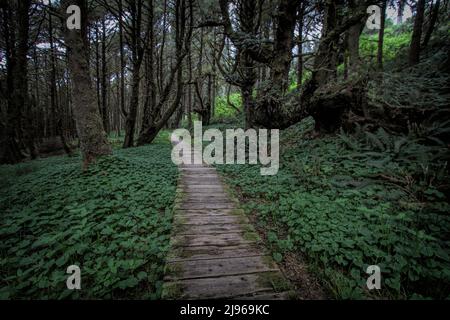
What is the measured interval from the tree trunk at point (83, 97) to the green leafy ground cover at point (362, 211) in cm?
403

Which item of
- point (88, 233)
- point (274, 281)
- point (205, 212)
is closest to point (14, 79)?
point (88, 233)

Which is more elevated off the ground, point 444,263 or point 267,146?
point 267,146

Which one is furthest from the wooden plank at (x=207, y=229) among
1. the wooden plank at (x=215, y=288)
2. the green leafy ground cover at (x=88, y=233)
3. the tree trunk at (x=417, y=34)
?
the tree trunk at (x=417, y=34)

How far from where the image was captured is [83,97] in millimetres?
5883

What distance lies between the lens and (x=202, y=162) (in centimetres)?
796

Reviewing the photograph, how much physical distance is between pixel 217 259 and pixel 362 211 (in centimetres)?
251

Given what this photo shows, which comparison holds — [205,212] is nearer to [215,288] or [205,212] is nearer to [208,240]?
[208,240]

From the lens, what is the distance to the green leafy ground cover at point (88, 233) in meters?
2.31

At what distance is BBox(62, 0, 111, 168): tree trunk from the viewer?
573cm

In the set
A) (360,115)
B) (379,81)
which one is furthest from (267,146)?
(379,81)

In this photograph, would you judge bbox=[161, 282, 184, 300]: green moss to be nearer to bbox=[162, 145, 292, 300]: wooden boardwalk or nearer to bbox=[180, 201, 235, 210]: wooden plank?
bbox=[162, 145, 292, 300]: wooden boardwalk
